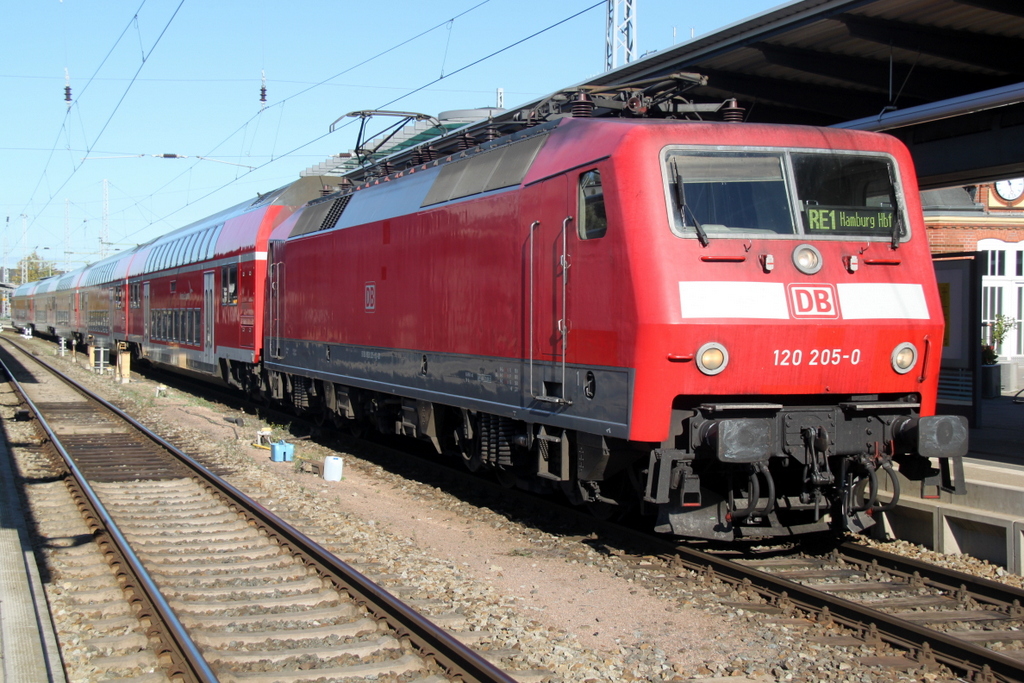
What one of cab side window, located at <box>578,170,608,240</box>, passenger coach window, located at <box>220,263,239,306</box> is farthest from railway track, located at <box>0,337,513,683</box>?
passenger coach window, located at <box>220,263,239,306</box>

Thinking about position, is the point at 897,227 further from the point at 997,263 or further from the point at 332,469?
the point at 997,263

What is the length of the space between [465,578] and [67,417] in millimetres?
13362

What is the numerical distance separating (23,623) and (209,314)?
48.3 ft

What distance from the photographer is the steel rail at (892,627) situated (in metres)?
5.18

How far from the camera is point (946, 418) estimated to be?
692cm

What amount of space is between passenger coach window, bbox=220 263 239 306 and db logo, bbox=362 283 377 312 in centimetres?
674

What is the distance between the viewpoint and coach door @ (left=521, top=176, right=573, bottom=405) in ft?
25.1

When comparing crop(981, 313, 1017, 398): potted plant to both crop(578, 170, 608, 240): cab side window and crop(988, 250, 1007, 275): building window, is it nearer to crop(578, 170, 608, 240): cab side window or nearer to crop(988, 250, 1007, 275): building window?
crop(988, 250, 1007, 275): building window

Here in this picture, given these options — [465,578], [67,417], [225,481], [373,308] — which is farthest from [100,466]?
[465,578]

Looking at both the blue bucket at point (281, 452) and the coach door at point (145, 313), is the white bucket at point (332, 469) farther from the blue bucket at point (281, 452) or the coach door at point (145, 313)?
the coach door at point (145, 313)

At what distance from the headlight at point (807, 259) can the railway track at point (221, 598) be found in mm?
3627

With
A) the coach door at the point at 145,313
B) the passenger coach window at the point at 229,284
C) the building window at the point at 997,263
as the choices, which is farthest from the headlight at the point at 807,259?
the coach door at the point at 145,313

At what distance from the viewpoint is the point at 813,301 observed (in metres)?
6.90

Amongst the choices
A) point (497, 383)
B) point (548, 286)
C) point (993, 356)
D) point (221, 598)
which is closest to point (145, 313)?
point (497, 383)
